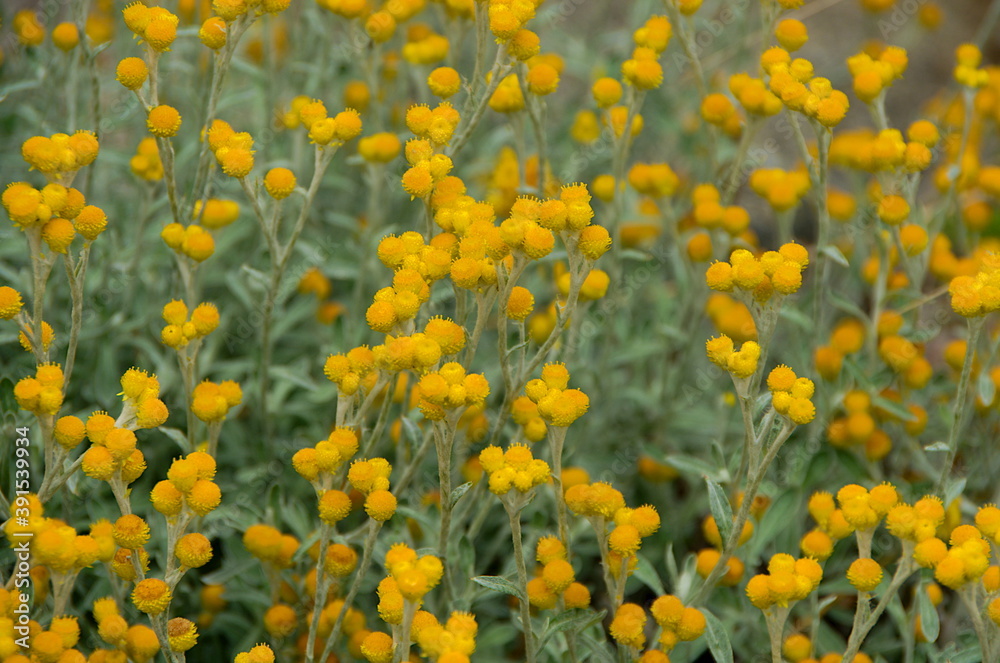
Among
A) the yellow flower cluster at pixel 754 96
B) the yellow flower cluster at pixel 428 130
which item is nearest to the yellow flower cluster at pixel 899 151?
the yellow flower cluster at pixel 754 96

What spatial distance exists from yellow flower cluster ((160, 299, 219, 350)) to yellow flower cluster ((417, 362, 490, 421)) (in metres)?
0.50

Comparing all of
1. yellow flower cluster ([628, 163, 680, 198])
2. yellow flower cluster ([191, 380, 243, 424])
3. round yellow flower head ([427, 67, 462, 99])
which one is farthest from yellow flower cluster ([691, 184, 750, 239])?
yellow flower cluster ([191, 380, 243, 424])

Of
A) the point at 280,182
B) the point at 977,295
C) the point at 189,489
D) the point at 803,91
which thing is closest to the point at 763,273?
the point at 977,295

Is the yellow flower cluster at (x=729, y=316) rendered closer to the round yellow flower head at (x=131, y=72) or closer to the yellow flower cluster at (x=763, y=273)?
the yellow flower cluster at (x=763, y=273)

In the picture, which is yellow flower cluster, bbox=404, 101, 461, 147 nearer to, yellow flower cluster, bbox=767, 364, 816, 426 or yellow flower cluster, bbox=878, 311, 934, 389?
yellow flower cluster, bbox=767, 364, 816, 426

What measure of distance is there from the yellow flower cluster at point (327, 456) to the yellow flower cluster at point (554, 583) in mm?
373

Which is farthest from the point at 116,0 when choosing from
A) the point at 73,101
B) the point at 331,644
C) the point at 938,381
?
the point at 938,381

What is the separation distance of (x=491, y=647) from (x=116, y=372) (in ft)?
3.83

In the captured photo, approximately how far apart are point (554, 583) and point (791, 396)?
19.9 inches

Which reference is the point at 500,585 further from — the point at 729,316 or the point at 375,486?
the point at 729,316

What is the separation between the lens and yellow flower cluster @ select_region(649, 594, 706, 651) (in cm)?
165

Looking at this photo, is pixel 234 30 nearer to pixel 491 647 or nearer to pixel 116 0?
pixel 491 647

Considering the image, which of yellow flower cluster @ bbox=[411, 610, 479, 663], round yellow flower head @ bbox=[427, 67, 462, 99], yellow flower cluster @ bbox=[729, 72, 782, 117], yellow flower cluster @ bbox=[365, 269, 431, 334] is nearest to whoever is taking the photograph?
yellow flower cluster @ bbox=[411, 610, 479, 663]

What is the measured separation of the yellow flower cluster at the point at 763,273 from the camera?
1.66 metres
